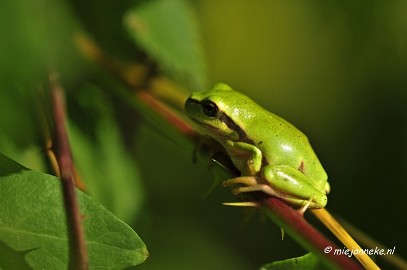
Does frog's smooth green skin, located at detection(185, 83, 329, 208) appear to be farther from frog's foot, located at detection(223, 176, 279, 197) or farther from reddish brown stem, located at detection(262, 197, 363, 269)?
reddish brown stem, located at detection(262, 197, 363, 269)

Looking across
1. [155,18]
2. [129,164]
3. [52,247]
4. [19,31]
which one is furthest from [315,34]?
[52,247]

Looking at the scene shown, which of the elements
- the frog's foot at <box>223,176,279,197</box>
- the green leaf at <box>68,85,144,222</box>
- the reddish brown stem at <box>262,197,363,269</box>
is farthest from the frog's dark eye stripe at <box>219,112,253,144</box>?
the reddish brown stem at <box>262,197,363,269</box>

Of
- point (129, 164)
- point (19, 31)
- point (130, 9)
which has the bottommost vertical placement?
point (129, 164)

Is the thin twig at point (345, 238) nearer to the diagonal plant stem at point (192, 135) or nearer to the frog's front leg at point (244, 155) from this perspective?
the diagonal plant stem at point (192, 135)

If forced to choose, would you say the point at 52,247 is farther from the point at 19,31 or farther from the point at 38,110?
the point at 19,31

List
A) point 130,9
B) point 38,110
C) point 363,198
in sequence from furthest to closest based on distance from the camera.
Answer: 1. point 363,198
2. point 130,9
3. point 38,110

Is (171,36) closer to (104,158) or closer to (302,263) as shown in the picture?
(104,158)

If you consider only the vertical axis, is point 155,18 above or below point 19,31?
above

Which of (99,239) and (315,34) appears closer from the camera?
(99,239)
